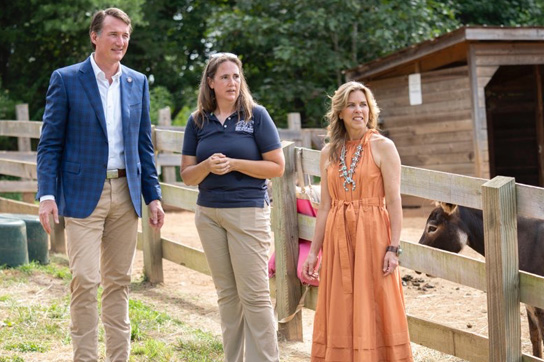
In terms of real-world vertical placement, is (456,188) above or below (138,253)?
above

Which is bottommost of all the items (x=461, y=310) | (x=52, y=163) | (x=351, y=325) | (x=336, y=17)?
(x=461, y=310)

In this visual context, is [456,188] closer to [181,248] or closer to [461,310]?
[461,310]

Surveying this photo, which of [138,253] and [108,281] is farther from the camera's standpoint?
[138,253]

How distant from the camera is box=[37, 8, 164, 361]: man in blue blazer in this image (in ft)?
12.5

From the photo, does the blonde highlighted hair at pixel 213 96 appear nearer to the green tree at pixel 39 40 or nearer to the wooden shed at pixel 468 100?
the wooden shed at pixel 468 100

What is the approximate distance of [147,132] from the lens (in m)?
4.16

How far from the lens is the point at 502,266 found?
3.78 meters

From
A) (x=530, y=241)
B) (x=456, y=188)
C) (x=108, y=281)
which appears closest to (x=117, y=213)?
(x=108, y=281)

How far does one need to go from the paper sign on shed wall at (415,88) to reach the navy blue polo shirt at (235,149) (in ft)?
31.1

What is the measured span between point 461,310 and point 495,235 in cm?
257

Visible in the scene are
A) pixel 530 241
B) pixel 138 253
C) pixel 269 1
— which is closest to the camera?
pixel 530 241

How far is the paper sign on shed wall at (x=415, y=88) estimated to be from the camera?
13.0 metres

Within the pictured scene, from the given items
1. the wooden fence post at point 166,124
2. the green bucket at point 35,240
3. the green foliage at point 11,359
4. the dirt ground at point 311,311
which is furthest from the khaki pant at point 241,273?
the wooden fence post at point 166,124

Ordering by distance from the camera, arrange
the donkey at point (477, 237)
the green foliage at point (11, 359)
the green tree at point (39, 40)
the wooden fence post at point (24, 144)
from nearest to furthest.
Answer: the green foliage at point (11, 359)
the donkey at point (477, 237)
the wooden fence post at point (24, 144)
the green tree at point (39, 40)
